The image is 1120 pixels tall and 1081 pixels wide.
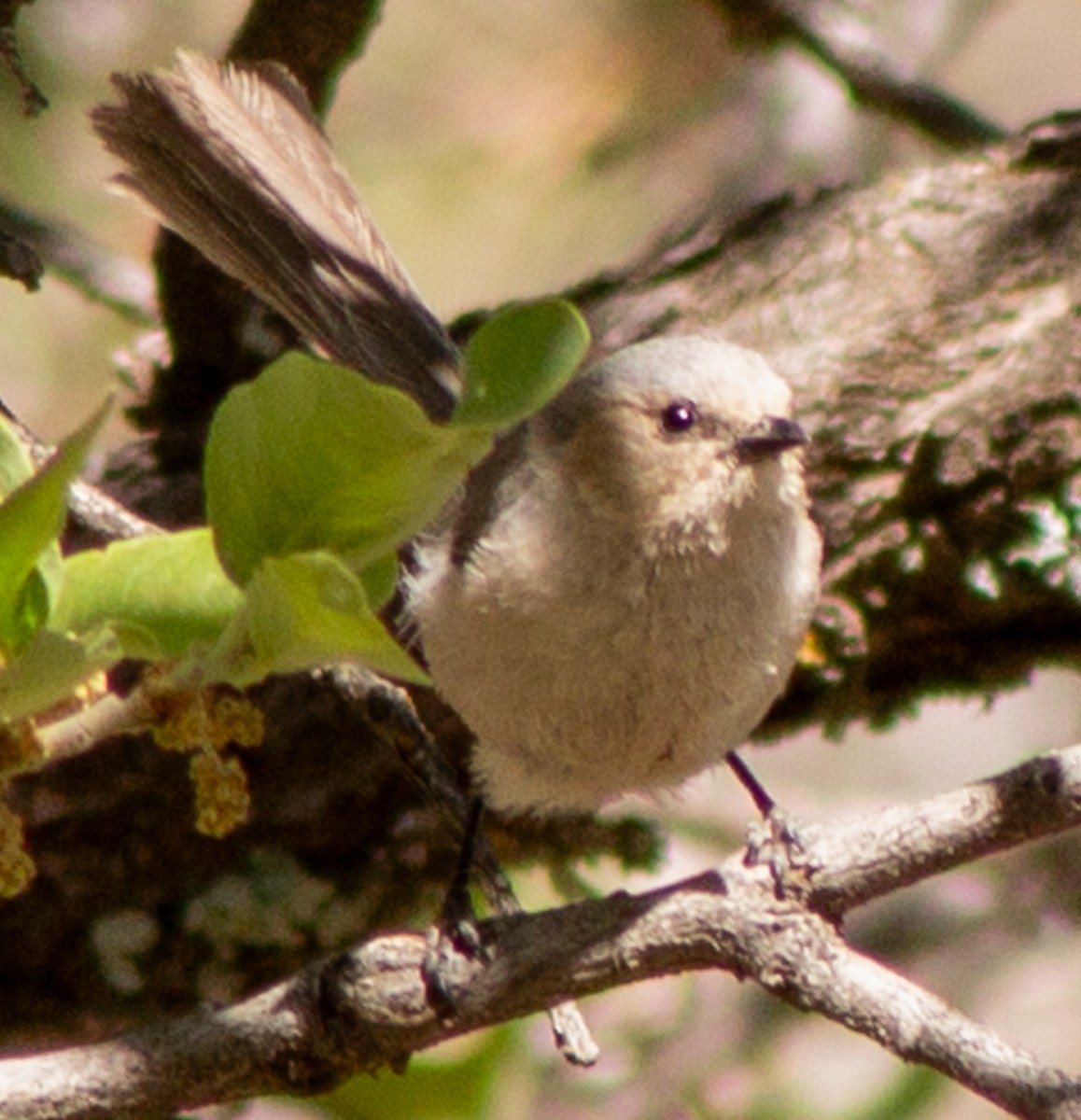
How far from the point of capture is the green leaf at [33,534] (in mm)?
881

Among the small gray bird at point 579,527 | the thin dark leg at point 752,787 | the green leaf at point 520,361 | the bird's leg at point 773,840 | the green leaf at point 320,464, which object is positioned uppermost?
the green leaf at point 520,361

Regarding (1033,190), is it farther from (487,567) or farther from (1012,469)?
(487,567)

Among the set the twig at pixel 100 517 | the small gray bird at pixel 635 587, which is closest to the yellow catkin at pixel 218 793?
the twig at pixel 100 517

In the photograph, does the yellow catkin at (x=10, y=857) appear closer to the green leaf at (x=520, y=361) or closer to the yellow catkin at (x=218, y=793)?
the yellow catkin at (x=218, y=793)

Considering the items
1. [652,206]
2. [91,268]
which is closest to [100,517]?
[91,268]

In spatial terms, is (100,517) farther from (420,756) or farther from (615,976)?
(615,976)

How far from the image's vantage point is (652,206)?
211 inches

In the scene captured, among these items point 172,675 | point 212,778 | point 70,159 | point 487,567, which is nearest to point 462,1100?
point 487,567

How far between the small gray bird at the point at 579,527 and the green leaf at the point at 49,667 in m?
1.38

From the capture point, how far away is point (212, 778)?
115cm

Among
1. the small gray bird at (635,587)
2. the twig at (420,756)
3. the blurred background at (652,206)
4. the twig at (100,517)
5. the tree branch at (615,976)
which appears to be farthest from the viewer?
the blurred background at (652,206)

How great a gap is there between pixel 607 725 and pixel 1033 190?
54.4 inches

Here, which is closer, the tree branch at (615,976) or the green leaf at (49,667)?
the green leaf at (49,667)

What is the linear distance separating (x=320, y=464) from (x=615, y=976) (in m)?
0.91
